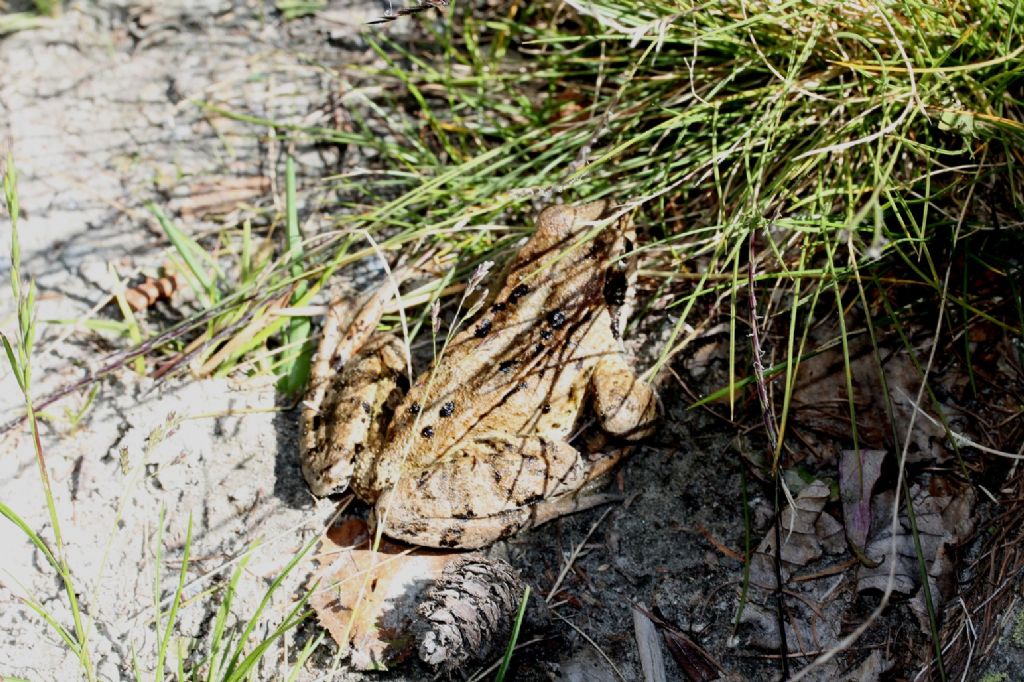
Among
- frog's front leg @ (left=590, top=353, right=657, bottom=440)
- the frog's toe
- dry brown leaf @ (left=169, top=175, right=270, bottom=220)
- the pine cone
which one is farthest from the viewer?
dry brown leaf @ (left=169, top=175, right=270, bottom=220)

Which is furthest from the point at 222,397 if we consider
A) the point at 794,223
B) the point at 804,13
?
the point at 804,13

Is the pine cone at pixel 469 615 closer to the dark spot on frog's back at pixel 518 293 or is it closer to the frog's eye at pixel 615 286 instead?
the dark spot on frog's back at pixel 518 293

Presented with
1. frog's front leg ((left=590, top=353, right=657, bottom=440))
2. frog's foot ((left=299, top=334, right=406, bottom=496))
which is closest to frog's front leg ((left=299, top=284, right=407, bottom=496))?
frog's foot ((left=299, top=334, right=406, bottom=496))

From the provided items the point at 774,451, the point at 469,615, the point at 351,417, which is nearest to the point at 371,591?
the point at 469,615

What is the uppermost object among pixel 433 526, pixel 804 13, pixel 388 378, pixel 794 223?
pixel 804 13

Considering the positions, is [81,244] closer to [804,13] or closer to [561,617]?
[561,617]

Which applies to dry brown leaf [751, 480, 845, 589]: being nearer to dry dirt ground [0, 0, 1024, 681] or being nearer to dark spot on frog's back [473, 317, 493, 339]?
dry dirt ground [0, 0, 1024, 681]

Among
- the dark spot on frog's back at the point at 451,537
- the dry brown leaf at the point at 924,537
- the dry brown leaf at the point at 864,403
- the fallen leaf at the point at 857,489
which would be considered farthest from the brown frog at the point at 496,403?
the dry brown leaf at the point at 924,537
